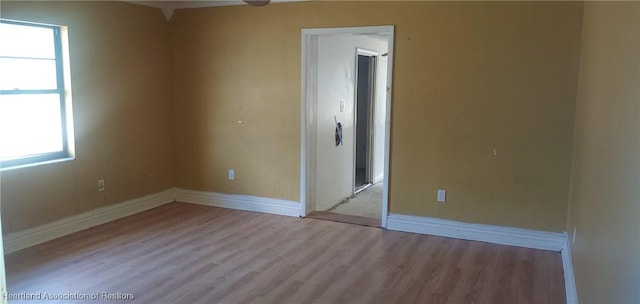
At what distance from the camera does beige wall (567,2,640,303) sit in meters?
1.45

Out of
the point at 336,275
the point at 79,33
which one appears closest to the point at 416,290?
the point at 336,275

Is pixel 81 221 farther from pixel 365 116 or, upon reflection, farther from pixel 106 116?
pixel 365 116

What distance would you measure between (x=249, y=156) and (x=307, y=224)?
1043 mm

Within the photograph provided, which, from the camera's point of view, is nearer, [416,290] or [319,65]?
[416,290]

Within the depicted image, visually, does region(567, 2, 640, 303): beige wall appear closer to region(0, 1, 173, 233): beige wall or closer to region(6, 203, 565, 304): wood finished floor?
region(6, 203, 565, 304): wood finished floor

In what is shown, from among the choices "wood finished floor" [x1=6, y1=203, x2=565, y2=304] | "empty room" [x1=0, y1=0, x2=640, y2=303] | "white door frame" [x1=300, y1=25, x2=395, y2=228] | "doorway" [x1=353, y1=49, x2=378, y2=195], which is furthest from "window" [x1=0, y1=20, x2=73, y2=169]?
"doorway" [x1=353, y1=49, x2=378, y2=195]

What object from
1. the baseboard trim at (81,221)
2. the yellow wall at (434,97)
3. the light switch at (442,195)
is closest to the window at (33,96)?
the baseboard trim at (81,221)

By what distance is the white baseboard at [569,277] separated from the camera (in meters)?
2.91

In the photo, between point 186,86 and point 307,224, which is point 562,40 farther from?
point 186,86

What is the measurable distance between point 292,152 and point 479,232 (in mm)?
2006

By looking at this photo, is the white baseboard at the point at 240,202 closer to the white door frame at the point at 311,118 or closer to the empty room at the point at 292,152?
the empty room at the point at 292,152

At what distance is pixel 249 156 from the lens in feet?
17.1

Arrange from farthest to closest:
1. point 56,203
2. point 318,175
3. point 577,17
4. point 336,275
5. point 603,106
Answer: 1. point 318,175
2. point 56,203
3. point 577,17
4. point 336,275
5. point 603,106

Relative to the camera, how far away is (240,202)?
5293mm
